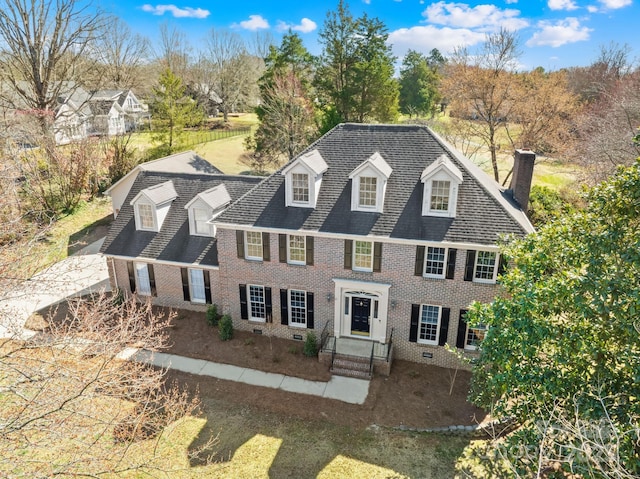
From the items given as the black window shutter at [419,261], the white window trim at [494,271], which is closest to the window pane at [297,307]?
the black window shutter at [419,261]

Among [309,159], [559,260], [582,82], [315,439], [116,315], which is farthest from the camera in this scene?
[582,82]

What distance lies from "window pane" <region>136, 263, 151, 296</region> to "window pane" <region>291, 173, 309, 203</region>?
973cm

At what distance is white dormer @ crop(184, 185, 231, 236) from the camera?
21047 millimetres

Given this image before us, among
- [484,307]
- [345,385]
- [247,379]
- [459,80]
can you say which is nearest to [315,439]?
[345,385]

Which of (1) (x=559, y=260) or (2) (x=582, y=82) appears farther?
(2) (x=582, y=82)

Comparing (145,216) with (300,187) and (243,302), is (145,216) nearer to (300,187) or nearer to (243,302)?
(243,302)

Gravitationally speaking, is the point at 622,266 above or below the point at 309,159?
below

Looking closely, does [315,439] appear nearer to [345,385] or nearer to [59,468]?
[345,385]

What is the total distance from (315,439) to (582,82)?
86.7 meters

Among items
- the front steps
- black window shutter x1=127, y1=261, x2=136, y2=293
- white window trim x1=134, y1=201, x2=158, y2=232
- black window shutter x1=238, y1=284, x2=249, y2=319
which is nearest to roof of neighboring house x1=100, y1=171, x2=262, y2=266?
white window trim x1=134, y1=201, x2=158, y2=232

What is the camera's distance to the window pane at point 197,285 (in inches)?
856

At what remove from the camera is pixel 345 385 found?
17.3m

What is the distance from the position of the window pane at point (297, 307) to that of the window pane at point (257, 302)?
1.41 m

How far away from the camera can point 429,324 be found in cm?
1827
